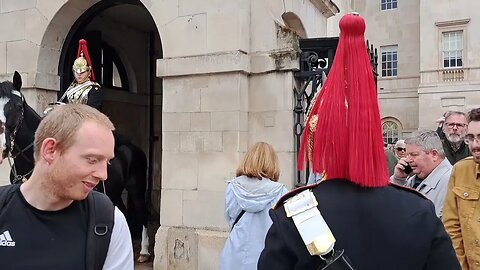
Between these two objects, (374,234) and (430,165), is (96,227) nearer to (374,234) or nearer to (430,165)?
(374,234)

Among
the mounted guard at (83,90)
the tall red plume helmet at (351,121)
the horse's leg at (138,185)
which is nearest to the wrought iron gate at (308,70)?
the mounted guard at (83,90)

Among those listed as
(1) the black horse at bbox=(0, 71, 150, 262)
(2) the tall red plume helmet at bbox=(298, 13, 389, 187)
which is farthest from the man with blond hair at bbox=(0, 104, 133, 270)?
(1) the black horse at bbox=(0, 71, 150, 262)

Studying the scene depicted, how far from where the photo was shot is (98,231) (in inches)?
70.1

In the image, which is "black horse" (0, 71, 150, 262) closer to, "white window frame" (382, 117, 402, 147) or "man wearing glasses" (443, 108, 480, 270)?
"man wearing glasses" (443, 108, 480, 270)

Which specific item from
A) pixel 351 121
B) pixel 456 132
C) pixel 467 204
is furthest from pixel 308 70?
pixel 351 121

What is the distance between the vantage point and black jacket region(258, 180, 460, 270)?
5.61 ft

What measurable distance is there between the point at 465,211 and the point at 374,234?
1787 millimetres

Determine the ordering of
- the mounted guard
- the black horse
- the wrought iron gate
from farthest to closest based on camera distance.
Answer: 1. the mounted guard
2. the wrought iron gate
3. the black horse

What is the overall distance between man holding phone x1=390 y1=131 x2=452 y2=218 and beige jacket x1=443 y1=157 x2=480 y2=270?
407 millimetres

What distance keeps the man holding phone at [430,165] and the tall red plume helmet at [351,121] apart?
6.96 feet

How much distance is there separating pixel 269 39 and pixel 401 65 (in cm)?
2895

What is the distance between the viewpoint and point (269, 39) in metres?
6.22

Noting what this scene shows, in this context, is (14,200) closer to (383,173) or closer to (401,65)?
(383,173)

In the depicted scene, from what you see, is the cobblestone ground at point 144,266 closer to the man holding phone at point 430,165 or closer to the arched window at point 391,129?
the man holding phone at point 430,165
